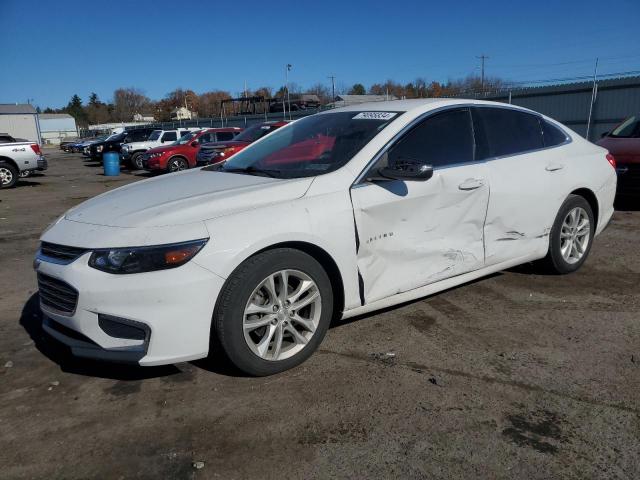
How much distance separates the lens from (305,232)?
305cm

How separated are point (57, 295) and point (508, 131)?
3541 mm

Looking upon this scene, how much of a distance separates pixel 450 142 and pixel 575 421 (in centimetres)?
210

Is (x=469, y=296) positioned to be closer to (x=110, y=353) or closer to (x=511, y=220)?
(x=511, y=220)

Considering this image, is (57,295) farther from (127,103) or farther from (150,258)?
(127,103)

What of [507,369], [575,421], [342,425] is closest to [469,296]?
[507,369]

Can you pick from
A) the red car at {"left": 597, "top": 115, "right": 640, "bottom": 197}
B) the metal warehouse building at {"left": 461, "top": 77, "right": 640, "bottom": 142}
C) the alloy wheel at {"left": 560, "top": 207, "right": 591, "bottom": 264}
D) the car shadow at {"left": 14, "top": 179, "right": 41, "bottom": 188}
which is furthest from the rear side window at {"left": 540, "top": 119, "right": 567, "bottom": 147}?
the car shadow at {"left": 14, "top": 179, "right": 41, "bottom": 188}

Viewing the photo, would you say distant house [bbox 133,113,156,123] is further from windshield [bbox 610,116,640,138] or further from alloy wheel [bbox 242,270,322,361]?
alloy wheel [bbox 242,270,322,361]

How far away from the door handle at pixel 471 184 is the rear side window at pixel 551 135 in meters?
1.09

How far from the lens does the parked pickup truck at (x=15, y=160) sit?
15.3m

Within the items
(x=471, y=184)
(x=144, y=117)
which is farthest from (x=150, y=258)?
(x=144, y=117)

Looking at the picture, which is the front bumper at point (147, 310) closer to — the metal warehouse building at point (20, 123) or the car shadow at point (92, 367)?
the car shadow at point (92, 367)

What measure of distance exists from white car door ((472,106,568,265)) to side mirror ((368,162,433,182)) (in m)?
0.84

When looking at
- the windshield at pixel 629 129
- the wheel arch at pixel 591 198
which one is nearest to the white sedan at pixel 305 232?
the wheel arch at pixel 591 198

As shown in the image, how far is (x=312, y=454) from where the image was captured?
2416mm
